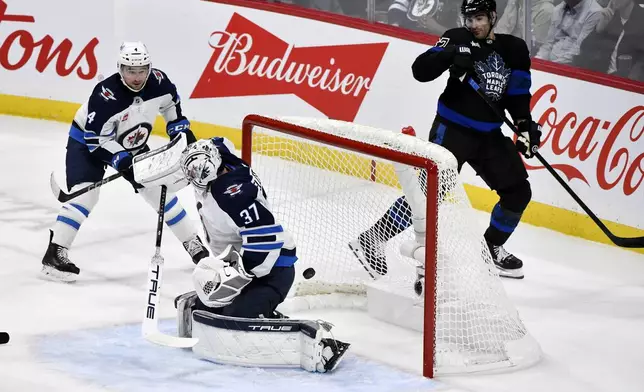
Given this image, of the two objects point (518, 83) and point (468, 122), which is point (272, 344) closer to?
point (468, 122)

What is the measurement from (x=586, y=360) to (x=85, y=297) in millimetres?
1936

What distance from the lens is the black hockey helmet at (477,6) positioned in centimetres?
491

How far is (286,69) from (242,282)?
3031mm

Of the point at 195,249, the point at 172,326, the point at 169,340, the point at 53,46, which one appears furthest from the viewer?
the point at 53,46

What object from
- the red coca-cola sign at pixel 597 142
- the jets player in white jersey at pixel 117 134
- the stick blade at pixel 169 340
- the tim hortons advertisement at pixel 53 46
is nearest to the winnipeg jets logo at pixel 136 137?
the jets player in white jersey at pixel 117 134

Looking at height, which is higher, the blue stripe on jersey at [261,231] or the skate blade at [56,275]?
the blue stripe on jersey at [261,231]

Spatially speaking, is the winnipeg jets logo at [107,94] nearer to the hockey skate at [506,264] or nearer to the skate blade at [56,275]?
the skate blade at [56,275]

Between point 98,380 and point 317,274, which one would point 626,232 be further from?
point 98,380

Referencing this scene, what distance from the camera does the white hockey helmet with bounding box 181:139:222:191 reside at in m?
4.11

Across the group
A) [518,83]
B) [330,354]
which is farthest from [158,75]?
[330,354]

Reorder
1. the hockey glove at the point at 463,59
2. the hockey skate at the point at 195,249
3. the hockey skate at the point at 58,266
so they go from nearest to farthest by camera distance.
A: the hockey glove at the point at 463,59 < the hockey skate at the point at 58,266 < the hockey skate at the point at 195,249

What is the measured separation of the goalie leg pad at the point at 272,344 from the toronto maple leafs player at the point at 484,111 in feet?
2.79

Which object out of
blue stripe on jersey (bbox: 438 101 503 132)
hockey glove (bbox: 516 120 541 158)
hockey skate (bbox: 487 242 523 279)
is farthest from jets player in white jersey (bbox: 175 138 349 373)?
hockey skate (bbox: 487 242 523 279)

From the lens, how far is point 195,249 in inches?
209
